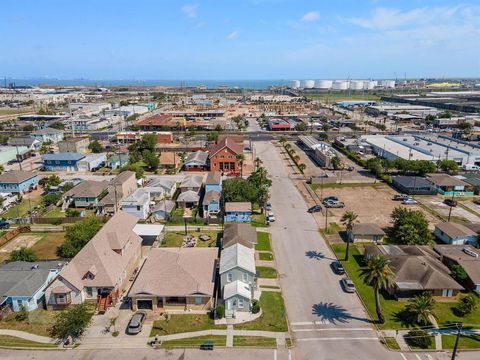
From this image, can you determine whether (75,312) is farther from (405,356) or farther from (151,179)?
(151,179)

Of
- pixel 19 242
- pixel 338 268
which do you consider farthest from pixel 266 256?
pixel 19 242

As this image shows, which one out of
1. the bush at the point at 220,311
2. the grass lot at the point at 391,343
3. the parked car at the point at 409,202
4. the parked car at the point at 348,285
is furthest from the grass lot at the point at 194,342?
the parked car at the point at 409,202

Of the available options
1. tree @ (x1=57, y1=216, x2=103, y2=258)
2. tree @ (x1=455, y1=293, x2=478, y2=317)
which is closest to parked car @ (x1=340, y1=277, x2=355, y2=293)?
tree @ (x1=455, y1=293, x2=478, y2=317)

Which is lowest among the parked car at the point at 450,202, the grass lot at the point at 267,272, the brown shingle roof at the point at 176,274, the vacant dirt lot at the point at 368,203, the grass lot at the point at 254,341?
the grass lot at the point at 254,341

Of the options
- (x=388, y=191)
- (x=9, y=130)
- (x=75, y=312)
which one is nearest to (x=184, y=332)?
(x=75, y=312)

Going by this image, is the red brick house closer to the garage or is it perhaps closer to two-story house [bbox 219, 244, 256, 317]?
two-story house [bbox 219, 244, 256, 317]

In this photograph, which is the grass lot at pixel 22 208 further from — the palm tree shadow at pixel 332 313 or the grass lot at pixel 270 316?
the palm tree shadow at pixel 332 313
